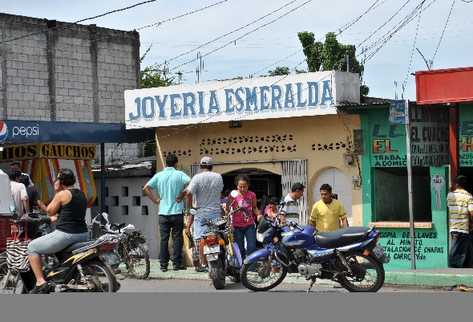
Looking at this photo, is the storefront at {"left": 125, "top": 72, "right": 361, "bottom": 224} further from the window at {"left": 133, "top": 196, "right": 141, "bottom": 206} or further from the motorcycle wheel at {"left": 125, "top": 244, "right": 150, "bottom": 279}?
the motorcycle wheel at {"left": 125, "top": 244, "right": 150, "bottom": 279}

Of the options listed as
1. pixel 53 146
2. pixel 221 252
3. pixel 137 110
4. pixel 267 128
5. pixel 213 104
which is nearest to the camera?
pixel 221 252

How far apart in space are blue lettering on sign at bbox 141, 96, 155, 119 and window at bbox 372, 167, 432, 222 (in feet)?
17.2

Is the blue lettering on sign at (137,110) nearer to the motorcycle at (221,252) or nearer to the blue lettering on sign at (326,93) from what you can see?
the blue lettering on sign at (326,93)

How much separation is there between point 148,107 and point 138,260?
5663mm

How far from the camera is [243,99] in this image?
18.7 metres

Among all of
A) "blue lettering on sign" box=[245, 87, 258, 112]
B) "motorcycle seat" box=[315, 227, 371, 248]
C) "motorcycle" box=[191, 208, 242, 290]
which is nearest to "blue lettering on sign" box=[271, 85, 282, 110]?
"blue lettering on sign" box=[245, 87, 258, 112]

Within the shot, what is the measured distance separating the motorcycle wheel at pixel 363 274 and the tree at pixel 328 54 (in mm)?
34081

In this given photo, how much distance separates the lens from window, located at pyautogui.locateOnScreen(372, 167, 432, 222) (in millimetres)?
17828

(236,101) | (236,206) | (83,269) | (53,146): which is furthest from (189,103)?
(83,269)

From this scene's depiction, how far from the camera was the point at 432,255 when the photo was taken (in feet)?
54.8

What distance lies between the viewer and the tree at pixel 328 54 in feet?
150

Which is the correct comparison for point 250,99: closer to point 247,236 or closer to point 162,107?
point 162,107

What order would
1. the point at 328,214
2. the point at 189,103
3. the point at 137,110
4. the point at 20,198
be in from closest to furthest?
the point at 328,214 → the point at 20,198 → the point at 189,103 → the point at 137,110

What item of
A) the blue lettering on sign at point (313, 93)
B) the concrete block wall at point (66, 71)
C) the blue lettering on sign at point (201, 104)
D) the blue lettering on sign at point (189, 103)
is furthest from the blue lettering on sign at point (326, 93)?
the concrete block wall at point (66, 71)
